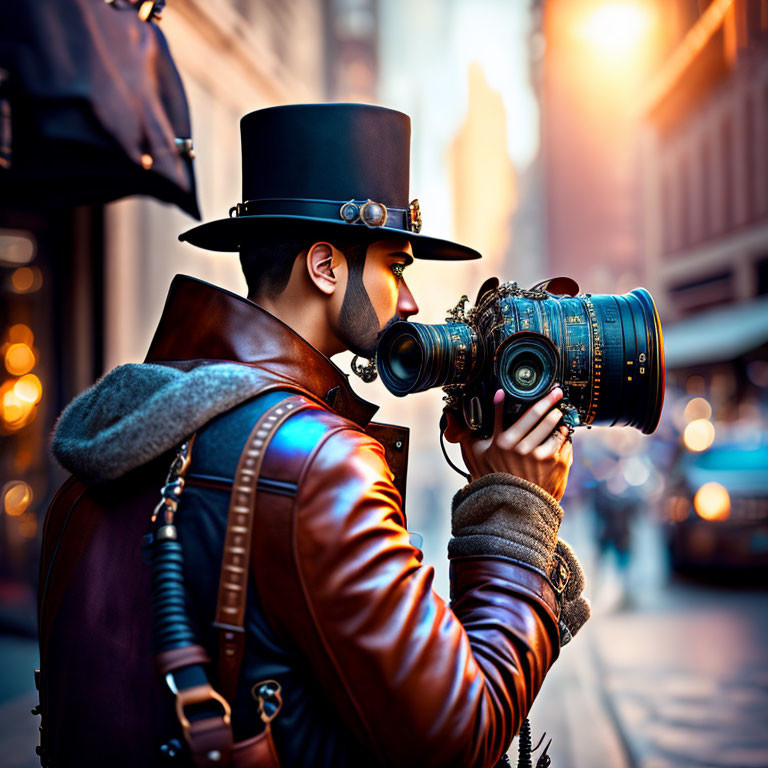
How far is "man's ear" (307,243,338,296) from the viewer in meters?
1.63

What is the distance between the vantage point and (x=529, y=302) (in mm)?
1767

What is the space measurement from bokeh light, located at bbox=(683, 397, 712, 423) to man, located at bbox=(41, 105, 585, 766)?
22500 mm

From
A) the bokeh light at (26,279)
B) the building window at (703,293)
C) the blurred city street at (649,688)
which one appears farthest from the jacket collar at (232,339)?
the building window at (703,293)

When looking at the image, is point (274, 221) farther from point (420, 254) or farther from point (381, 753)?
point (381, 753)

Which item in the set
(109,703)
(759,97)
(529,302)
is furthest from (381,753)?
(759,97)

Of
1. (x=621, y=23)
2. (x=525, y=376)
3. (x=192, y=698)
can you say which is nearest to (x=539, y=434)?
(x=525, y=376)

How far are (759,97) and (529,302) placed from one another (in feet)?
69.8

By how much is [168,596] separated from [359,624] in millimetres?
287

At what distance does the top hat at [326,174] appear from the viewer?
5.41 ft

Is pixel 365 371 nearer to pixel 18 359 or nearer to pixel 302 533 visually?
pixel 302 533

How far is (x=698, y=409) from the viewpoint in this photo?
75.4 feet

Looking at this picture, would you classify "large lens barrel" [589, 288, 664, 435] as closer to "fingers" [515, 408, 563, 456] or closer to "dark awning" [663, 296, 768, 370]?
"fingers" [515, 408, 563, 456]

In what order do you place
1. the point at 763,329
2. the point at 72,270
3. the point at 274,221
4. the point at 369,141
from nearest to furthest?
the point at 274,221 < the point at 369,141 < the point at 72,270 < the point at 763,329

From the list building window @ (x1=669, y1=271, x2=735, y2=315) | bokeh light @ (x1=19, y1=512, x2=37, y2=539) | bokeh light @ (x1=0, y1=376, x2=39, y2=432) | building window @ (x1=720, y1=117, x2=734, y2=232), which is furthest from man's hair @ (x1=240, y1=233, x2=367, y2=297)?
building window @ (x1=720, y1=117, x2=734, y2=232)
